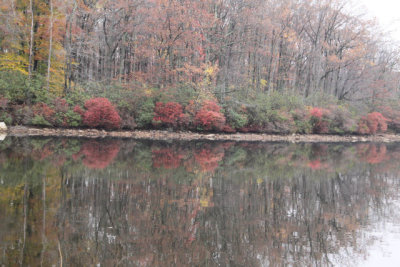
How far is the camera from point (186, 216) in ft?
21.2

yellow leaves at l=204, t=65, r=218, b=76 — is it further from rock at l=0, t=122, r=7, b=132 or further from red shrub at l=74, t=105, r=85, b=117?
rock at l=0, t=122, r=7, b=132

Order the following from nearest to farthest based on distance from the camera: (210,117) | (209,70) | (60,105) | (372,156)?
(372,156), (60,105), (210,117), (209,70)

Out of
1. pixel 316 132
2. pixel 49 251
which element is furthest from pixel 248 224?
pixel 316 132

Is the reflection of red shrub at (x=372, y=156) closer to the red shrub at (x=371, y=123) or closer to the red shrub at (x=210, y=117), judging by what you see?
the red shrub at (x=210, y=117)

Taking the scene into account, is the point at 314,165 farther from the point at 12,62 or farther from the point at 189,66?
the point at 12,62

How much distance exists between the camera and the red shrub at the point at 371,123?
35.5 m

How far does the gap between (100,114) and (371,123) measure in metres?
28.3

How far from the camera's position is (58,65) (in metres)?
26.7

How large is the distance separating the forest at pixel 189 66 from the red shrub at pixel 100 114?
0.24 feet

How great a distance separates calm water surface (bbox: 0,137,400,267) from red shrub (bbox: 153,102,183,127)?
1439cm

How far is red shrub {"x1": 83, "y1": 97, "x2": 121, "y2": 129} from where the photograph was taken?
910 inches

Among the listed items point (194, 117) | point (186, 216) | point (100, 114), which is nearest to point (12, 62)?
point (100, 114)

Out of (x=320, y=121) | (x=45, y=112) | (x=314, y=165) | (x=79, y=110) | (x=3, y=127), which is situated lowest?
(x=3, y=127)

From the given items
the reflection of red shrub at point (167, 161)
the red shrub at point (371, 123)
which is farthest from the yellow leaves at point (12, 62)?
the red shrub at point (371, 123)
